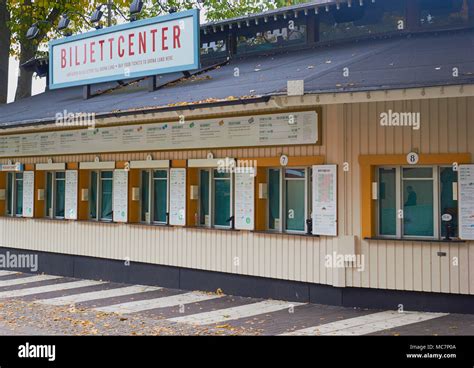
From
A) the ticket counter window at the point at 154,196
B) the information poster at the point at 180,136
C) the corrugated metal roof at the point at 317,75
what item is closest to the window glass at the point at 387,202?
the information poster at the point at 180,136

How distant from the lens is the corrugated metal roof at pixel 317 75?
10445mm

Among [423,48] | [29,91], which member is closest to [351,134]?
[423,48]

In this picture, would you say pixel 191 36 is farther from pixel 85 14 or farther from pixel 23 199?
pixel 85 14

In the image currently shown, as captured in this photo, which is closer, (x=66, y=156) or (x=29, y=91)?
(x=66, y=156)

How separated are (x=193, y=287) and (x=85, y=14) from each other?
17.0 metres

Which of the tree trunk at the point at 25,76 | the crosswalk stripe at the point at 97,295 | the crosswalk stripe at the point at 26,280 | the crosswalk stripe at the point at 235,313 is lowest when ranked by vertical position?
the crosswalk stripe at the point at 26,280

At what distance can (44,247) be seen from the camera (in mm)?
18281

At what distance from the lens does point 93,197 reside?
1733 centimetres

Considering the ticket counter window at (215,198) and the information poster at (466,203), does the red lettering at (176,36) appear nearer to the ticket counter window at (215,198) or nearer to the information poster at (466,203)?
the ticket counter window at (215,198)

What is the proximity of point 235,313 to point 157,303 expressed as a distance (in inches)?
77.8

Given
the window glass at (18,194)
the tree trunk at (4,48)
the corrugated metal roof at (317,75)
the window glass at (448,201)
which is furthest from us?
the tree trunk at (4,48)

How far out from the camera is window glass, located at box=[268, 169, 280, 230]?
43.8ft

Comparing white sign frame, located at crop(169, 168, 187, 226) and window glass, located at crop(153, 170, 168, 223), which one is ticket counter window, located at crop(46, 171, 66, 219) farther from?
white sign frame, located at crop(169, 168, 187, 226)

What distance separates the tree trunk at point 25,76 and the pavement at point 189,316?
13.1 metres
